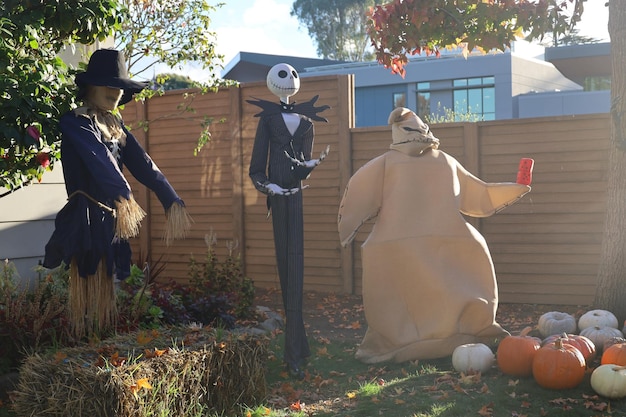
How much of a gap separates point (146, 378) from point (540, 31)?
4.42 metres

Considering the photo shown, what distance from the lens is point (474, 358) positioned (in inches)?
217

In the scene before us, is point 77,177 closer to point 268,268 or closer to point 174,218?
point 174,218

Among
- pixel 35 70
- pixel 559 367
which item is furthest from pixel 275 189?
pixel 559 367

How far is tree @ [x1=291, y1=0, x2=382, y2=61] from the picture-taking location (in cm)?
5741

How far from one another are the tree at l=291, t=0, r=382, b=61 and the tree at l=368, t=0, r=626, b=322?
50530 mm

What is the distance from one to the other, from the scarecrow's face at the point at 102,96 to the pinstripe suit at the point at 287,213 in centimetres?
126

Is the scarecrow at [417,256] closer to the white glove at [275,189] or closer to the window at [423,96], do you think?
the white glove at [275,189]

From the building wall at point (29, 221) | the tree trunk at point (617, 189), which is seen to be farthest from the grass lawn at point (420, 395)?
the building wall at point (29, 221)

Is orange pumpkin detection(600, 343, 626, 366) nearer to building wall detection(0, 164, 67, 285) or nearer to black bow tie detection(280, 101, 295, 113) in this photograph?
black bow tie detection(280, 101, 295, 113)

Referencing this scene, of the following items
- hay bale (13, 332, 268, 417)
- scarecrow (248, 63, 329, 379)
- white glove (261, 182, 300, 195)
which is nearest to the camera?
hay bale (13, 332, 268, 417)

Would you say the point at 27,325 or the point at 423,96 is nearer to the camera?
the point at 27,325

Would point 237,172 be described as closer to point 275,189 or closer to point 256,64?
point 275,189

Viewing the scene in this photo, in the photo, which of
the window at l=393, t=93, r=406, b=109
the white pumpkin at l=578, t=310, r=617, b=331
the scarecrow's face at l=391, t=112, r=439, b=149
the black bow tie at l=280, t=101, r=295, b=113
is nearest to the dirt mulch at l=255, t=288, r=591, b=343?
the white pumpkin at l=578, t=310, r=617, b=331

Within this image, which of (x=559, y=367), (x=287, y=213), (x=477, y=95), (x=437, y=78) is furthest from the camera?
(x=437, y=78)
